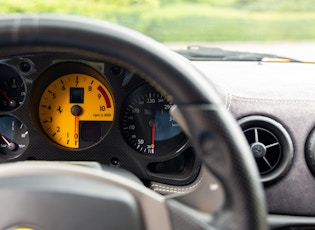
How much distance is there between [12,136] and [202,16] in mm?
1215

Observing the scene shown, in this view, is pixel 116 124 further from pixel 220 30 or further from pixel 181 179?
pixel 220 30

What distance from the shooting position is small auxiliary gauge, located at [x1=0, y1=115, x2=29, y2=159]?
7.34 ft

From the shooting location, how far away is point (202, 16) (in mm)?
2975

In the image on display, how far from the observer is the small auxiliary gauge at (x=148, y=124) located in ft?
7.14

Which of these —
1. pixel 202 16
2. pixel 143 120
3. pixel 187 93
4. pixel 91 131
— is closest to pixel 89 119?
pixel 91 131

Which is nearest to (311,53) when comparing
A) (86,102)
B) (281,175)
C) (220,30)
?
(220,30)

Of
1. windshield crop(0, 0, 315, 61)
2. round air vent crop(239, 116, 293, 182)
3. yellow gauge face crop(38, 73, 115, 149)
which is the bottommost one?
round air vent crop(239, 116, 293, 182)

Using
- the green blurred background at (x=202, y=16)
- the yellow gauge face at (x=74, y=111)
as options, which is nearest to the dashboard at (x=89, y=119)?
the yellow gauge face at (x=74, y=111)

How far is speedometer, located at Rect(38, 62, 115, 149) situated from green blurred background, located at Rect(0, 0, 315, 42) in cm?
45

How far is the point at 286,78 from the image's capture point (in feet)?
6.97

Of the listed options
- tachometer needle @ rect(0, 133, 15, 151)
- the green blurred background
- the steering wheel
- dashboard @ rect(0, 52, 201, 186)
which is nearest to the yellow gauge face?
dashboard @ rect(0, 52, 201, 186)

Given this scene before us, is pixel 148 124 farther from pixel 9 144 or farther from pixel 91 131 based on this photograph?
pixel 9 144

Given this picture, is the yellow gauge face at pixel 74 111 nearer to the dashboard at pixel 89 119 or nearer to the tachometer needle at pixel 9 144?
the dashboard at pixel 89 119

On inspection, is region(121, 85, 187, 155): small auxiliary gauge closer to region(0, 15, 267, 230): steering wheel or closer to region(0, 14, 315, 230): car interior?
region(0, 14, 315, 230): car interior
